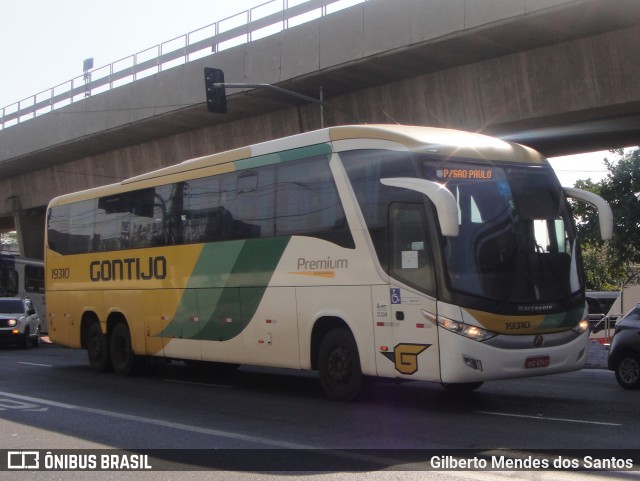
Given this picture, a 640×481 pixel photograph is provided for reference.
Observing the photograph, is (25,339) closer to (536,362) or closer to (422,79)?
(422,79)

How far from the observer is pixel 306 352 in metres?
13.0

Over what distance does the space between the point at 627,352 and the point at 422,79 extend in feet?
36.0

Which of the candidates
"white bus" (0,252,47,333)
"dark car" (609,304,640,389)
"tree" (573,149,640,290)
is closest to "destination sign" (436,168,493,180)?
"dark car" (609,304,640,389)

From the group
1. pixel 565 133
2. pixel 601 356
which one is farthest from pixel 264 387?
pixel 565 133

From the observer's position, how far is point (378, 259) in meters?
11.7

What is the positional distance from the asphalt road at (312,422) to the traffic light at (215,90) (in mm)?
8463

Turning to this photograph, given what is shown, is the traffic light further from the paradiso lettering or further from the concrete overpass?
the paradiso lettering

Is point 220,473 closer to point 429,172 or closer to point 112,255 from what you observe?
point 429,172

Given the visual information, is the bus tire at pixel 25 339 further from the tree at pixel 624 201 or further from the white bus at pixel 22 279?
the tree at pixel 624 201

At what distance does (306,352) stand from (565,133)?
39.9 ft

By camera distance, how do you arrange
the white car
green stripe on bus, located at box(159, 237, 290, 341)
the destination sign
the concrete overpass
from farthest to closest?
Result: the white car < the concrete overpass < green stripe on bus, located at box(159, 237, 290, 341) < the destination sign

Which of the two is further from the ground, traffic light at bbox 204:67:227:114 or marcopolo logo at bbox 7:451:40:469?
traffic light at bbox 204:67:227:114

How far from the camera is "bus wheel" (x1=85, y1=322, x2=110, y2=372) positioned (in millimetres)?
18453

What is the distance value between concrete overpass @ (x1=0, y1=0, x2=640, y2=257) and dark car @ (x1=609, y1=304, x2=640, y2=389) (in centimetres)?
647
